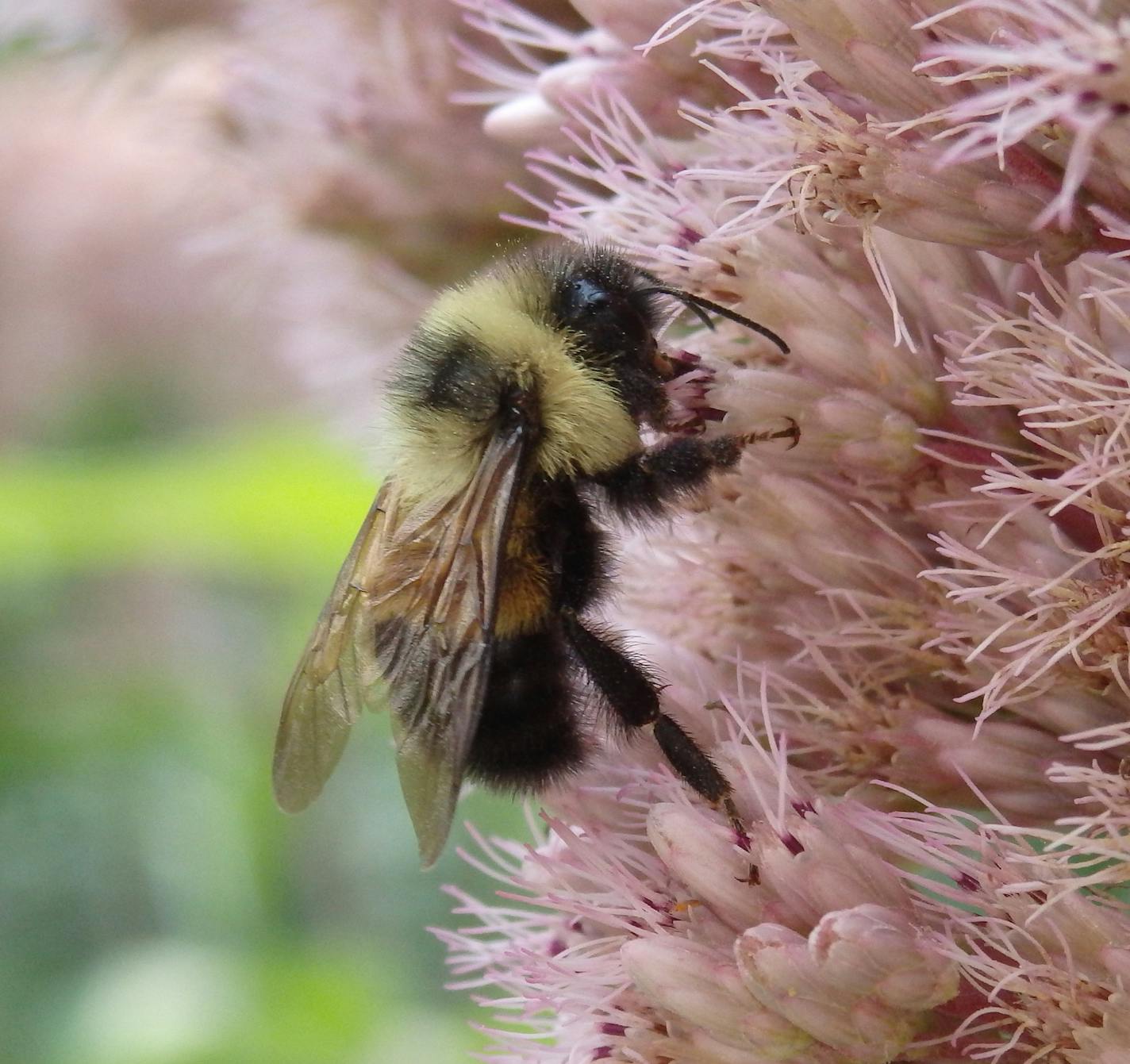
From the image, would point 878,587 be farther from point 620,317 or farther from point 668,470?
point 620,317

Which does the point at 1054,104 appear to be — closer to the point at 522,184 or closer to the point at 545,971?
the point at 545,971

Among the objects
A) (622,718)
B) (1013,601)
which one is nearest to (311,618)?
(622,718)

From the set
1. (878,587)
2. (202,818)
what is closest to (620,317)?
(878,587)

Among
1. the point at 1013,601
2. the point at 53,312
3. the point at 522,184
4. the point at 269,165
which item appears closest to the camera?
the point at 1013,601

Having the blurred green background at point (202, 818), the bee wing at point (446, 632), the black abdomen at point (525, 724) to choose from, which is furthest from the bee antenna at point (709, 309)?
the blurred green background at point (202, 818)

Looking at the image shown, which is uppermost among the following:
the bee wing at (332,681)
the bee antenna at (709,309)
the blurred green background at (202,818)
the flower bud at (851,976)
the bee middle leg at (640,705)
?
the bee antenna at (709,309)

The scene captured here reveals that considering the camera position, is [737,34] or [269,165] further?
[269,165]

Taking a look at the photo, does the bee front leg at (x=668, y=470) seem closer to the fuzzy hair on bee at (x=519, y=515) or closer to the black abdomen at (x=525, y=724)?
the fuzzy hair on bee at (x=519, y=515)
